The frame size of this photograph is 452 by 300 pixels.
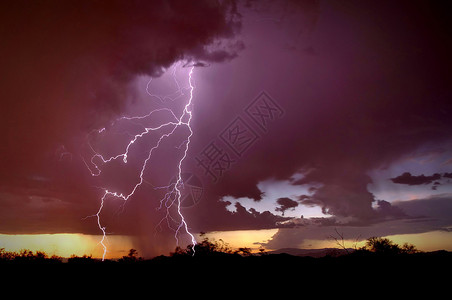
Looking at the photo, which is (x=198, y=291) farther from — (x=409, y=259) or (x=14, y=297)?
(x=409, y=259)

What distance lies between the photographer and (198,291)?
5.38 m

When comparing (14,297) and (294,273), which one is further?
(294,273)

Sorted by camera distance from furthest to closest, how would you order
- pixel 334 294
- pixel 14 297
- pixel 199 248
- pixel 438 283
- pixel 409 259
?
1. pixel 199 248
2. pixel 409 259
3. pixel 438 283
4. pixel 334 294
5. pixel 14 297

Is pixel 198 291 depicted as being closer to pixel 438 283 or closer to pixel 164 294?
pixel 164 294

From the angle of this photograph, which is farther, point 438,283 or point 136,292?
point 438,283

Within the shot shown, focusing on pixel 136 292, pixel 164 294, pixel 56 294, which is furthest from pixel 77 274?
pixel 164 294

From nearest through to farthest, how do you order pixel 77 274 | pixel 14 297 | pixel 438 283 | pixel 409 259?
1. pixel 14 297
2. pixel 438 283
3. pixel 77 274
4. pixel 409 259

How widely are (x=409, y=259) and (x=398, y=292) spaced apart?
3.12 metres

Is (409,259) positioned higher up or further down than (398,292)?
higher up

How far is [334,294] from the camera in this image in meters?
5.18

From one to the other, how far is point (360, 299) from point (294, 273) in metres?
1.89

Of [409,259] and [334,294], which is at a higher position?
[409,259]

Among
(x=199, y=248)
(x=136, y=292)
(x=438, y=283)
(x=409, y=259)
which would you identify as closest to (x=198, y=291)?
(x=136, y=292)

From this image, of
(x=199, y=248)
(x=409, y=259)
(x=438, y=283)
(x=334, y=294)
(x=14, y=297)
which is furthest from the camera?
(x=199, y=248)
